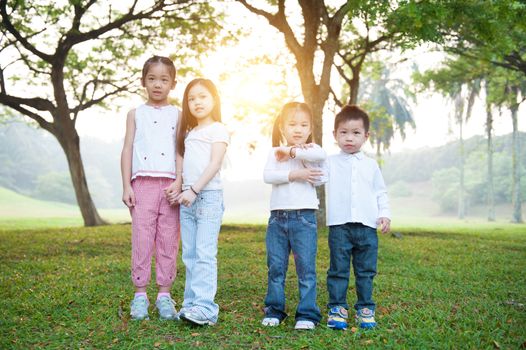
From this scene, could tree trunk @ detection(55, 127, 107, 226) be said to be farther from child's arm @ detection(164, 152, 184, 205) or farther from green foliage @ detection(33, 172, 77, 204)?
green foliage @ detection(33, 172, 77, 204)

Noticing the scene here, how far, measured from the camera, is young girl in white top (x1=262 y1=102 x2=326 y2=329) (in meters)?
3.75

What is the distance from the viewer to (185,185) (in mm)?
3822

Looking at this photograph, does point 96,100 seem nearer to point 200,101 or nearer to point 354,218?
point 200,101

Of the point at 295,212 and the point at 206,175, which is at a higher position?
the point at 206,175

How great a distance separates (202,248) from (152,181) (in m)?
0.65

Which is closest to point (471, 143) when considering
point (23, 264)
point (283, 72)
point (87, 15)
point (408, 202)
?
point (408, 202)

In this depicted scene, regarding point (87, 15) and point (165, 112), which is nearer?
point (165, 112)

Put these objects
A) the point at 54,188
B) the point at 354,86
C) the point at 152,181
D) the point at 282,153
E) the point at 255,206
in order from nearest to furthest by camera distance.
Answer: the point at 282,153, the point at 152,181, the point at 354,86, the point at 255,206, the point at 54,188

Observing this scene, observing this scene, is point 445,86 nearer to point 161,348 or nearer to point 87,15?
point 87,15

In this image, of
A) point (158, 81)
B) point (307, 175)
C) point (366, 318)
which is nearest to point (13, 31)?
point (158, 81)

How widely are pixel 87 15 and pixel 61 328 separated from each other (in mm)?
13693

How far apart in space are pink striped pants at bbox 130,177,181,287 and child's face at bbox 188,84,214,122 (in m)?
0.56

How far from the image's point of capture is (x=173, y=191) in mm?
3846

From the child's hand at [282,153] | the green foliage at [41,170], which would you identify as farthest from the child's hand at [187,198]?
the green foliage at [41,170]
